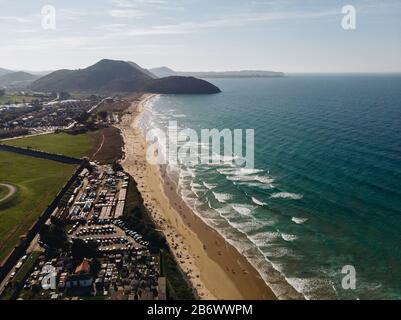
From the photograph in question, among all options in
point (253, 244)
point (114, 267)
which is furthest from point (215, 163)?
point (114, 267)

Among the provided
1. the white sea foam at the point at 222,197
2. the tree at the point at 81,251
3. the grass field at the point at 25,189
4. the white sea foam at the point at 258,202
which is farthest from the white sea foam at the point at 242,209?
the grass field at the point at 25,189

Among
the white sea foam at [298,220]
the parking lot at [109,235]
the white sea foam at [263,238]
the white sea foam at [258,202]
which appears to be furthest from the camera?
→ the white sea foam at [258,202]

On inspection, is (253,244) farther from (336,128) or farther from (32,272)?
(336,128)

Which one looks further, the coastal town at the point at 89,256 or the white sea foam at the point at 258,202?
the white sea foam at the point at 258,202

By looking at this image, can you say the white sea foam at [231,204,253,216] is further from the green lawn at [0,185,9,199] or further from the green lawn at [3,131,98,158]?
the green lawn at [3,131,98,158]

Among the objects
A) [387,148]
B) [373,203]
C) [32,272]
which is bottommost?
[32,272]

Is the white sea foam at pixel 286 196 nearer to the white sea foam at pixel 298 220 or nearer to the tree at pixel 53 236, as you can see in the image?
the white sea foam at pixel 298 220

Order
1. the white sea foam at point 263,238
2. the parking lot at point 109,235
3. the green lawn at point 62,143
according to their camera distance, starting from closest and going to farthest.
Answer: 1. the white sea foam at point 263,238
2. the parking lot at point 109,235
3. the green lawn at point 62,143
